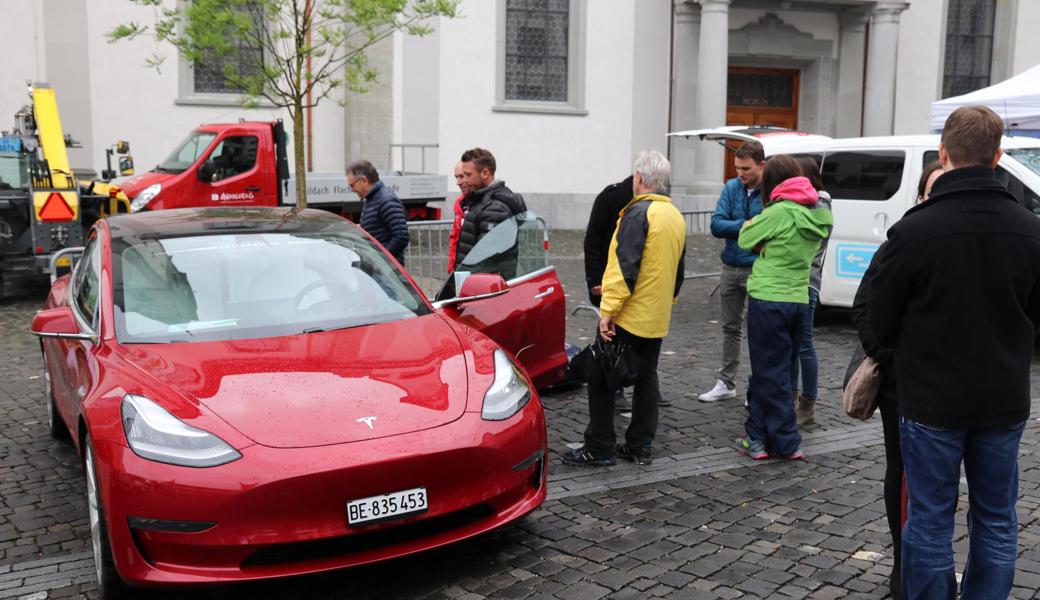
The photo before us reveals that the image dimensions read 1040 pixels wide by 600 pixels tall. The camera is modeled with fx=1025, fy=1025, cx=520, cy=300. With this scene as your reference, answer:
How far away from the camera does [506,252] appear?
6.23m

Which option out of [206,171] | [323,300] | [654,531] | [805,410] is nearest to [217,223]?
[323,300]

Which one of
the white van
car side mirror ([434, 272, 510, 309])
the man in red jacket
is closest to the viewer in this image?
car side mirror ([434, 272, 510, 309])

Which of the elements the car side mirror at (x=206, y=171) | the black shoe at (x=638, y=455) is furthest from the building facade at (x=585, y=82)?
the black shoe at (x=638, y=455)

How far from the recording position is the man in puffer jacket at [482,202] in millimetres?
6516

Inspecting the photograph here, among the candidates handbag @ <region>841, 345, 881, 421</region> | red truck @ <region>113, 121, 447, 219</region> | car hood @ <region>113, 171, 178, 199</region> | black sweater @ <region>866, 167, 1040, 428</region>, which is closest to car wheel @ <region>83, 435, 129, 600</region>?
handbag @ <region>841, 345, 881, 421</region>

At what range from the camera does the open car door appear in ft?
19.4

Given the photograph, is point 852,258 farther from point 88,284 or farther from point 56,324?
point 56,324

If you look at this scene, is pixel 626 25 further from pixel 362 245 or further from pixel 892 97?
pixel 362 245

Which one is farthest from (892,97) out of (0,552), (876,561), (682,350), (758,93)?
(0,552)

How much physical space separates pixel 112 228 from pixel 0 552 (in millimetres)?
1676

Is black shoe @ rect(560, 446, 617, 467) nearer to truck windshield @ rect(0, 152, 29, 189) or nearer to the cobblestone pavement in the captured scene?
the cobblestone pavement

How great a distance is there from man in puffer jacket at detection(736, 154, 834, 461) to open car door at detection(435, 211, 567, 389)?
124 cm

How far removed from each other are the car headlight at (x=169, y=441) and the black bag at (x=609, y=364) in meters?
2.25

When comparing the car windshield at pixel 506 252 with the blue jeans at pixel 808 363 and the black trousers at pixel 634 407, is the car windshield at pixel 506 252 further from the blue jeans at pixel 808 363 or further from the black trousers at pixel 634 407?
the blue jeans at pixel 808 363
